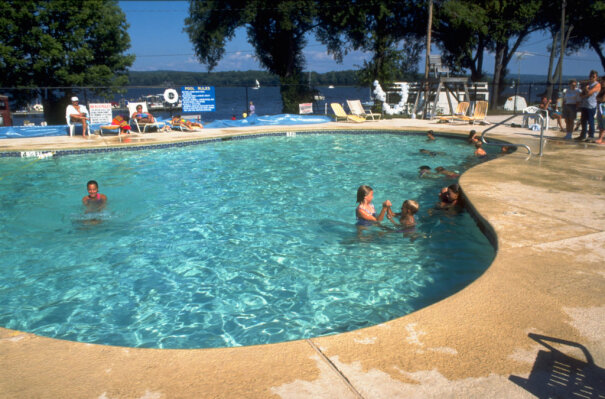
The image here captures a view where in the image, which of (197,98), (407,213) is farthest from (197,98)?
(407,213)

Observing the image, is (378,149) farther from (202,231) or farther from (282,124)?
(202,231)

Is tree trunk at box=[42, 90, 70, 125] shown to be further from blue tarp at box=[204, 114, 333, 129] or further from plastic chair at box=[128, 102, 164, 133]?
blue tarp at box=[204, 114, 333, 129]

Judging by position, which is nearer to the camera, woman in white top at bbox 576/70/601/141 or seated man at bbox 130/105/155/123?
woman in white top at bbox 576/70/601/141

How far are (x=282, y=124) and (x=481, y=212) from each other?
1425cm

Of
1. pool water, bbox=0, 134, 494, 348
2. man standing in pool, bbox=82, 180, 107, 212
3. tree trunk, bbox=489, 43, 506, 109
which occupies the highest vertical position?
tree trunk, bbox=489, 43, 506, 109

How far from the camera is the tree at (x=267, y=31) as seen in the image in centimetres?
2723

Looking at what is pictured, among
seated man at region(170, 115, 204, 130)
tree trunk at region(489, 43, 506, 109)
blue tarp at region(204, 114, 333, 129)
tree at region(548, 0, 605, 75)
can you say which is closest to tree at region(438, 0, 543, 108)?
tree trunk at region(489, 43, 506, 109)

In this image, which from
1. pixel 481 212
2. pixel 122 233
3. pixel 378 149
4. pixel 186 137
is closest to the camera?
pixel 481 212

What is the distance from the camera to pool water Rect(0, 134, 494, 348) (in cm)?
421

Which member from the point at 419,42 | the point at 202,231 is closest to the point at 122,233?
the point at 202,231

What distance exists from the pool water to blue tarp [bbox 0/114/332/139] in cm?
570

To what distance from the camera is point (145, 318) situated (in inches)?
168

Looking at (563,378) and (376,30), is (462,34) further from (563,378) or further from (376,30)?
(563,378)

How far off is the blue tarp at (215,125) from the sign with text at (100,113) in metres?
0.39
